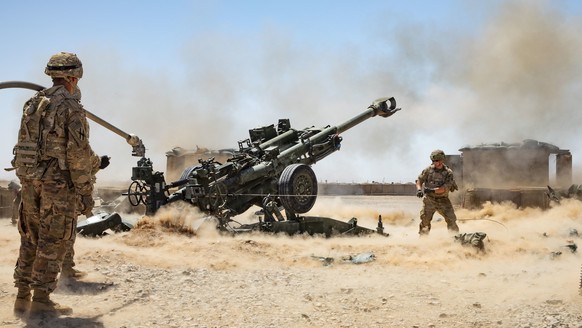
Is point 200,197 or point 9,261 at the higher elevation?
point 200,197

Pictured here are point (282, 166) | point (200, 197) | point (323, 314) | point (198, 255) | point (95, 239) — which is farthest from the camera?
point (282, 166)

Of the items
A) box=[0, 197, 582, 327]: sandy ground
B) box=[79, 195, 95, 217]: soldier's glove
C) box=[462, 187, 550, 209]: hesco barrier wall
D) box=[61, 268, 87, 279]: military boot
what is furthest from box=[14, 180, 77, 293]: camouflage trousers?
box=[462, 187, 550, 209]: hesco barrier wall

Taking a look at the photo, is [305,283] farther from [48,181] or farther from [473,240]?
[473,240]

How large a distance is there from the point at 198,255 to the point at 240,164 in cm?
364

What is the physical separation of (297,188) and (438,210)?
2536mm

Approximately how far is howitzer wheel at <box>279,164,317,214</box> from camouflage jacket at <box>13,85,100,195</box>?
677 centimetres

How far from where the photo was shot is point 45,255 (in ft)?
17.5

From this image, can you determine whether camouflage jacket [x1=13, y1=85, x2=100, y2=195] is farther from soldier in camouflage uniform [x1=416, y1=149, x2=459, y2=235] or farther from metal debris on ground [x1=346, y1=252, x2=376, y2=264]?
soldier in camouflage uniform [x1=416, y1=149, x2=459, y2=235]

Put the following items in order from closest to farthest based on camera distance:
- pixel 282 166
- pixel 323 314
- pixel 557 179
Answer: pixel 323 314
pixel 282 166
pixel 557 179

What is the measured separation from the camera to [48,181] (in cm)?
538

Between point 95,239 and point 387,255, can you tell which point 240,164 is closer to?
point 95,239

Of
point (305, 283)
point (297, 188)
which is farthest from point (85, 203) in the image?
point (297, 188)

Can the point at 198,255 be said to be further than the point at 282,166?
No

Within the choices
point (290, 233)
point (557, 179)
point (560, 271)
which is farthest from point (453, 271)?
point (557, 179)
